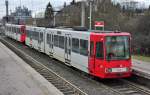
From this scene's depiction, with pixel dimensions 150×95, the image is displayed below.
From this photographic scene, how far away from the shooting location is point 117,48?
57.8 ft

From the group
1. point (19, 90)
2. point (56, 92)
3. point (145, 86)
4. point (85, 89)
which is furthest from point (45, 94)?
point (145, 86)

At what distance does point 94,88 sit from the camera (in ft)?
54.6

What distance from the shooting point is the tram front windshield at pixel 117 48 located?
17.4m

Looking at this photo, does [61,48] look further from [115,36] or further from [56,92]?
[56,92]

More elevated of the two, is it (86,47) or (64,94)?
(86,47)

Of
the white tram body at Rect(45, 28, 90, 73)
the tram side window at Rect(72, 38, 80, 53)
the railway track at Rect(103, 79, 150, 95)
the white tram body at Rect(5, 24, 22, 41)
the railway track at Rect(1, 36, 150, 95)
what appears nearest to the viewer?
the railway track at Rect(1, 36, 150, 95)

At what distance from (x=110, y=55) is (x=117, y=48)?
0.57m

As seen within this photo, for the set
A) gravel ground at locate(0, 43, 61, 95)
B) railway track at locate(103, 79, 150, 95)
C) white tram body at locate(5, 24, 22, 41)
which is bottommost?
railway track at locate(103, 79, 150, 95)

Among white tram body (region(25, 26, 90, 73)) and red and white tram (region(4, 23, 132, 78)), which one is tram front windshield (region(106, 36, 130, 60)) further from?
white tram body (region(25, 26, 90, 73))

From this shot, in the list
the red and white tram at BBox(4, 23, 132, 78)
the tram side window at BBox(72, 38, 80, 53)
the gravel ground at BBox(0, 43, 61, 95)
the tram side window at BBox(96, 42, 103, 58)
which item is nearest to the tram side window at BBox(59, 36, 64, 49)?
the tram side window at BBox(72, 38, 80, 53)

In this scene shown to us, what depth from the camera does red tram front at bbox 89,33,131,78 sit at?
56.5 feet

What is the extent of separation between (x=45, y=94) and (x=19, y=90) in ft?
5.02

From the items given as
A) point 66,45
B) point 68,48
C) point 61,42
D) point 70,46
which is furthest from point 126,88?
point 61,42

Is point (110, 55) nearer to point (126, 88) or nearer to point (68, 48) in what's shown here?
point (126, 88)
